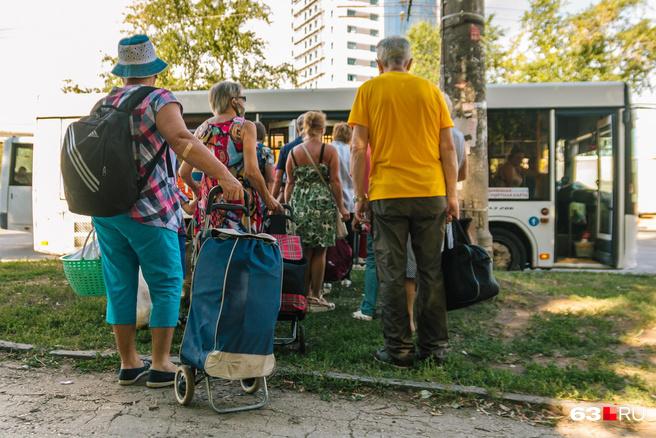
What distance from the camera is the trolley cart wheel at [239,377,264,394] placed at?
3.42 meters

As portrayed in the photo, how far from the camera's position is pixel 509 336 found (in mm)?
4895

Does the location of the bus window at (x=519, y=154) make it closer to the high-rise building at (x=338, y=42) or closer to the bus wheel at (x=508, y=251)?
the bus wheel at (x=508, y=251)

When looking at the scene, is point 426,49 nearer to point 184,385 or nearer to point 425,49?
point 425,49

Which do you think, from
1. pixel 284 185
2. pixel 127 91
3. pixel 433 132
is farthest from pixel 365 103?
pixel 284 185

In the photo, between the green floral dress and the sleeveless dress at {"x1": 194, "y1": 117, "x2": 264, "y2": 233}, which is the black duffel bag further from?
the green floral dress

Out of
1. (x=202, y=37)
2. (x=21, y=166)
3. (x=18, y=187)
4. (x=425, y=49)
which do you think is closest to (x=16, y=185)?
(x=18, y=187)

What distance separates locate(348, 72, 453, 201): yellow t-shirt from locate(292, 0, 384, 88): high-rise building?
10597 centimetres

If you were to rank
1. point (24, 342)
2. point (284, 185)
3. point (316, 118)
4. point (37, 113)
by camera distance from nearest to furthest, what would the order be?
point (24, 342), point (316, 118), point (284, 185), point (37, 113)

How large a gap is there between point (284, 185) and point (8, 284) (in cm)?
369

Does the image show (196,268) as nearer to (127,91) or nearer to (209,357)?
(209,357)

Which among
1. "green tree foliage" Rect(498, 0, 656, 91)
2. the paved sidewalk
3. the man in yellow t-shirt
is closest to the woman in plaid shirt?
the paved sidewalk

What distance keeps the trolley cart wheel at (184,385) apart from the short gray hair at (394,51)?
8.03ft

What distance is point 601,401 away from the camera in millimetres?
3424

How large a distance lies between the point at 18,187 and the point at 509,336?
43.1 ft
